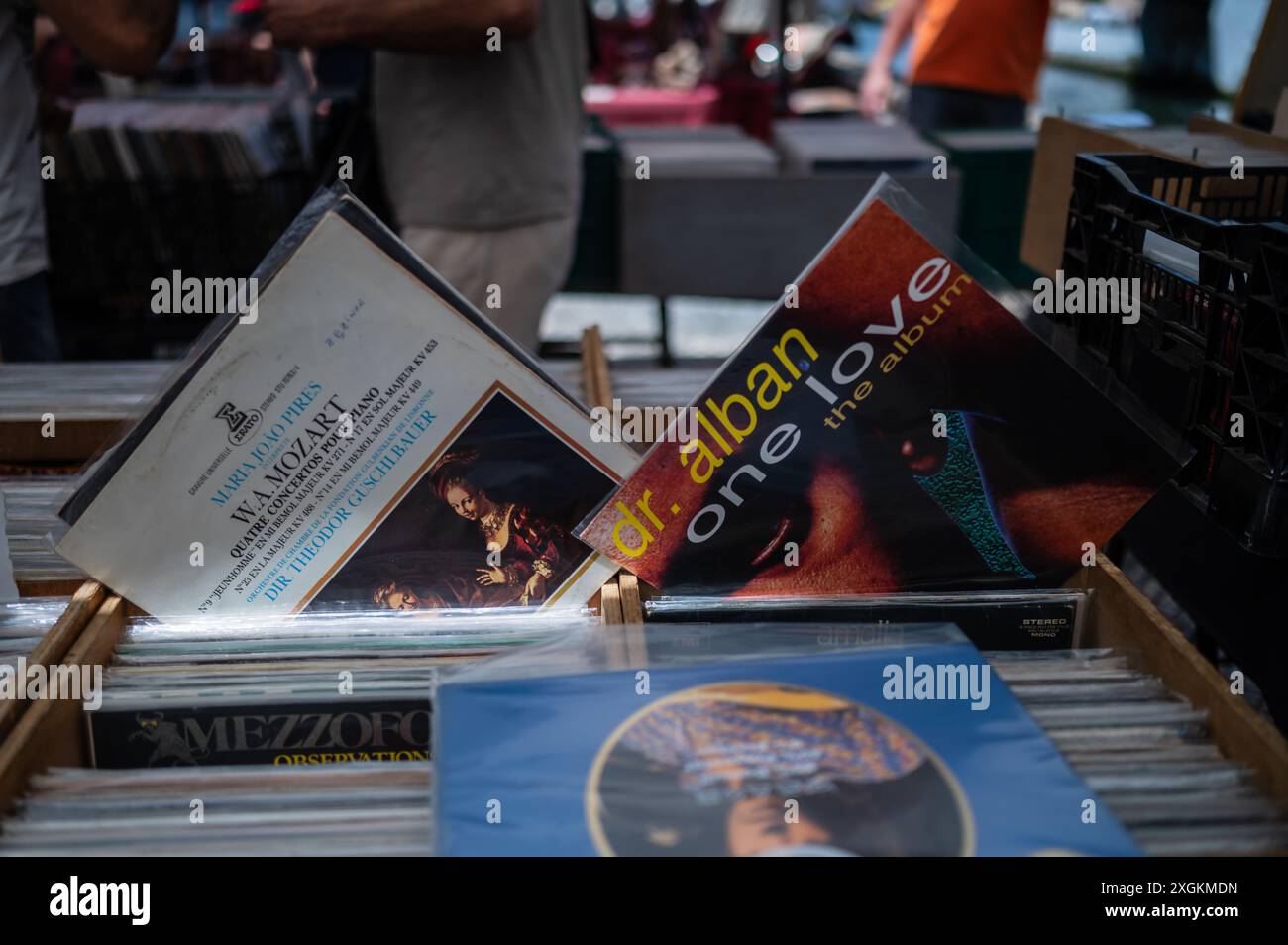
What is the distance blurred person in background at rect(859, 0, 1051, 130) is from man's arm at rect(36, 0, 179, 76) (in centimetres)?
274

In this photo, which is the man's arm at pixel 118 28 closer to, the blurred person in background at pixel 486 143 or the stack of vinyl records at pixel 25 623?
the blurred person in background at pixel 486 143

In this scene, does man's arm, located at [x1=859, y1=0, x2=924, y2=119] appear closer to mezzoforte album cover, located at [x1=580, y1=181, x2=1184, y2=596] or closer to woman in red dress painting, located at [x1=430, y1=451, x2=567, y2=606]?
mezzoforte album cover, located at [x1=580, y1=181, x2=1184, y2=596]

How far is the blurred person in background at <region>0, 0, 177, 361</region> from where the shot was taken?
1.90 meters

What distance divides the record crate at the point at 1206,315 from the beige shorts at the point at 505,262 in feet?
3.98

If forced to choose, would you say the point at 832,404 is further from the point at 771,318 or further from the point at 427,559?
the point at 427,559

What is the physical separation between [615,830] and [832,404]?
1.50ft

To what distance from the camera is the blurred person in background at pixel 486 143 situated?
6.93 feet

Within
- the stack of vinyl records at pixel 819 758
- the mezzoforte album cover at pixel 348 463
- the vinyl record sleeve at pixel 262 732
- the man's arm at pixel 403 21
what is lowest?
the vinyl record sleeve at pixel 262 732

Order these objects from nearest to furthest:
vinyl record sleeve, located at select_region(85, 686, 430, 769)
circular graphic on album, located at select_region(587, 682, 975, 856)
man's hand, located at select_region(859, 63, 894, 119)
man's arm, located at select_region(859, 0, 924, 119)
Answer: circular graphic on album, located at select_region(587, 682, 975, 856) < vinyl record sleeve, located at select_region(85, 686, 430, 769) < man's arm, located at select_region(859, 0, 924, 119) < man's hand, located at select_region(859, 63, 894, 119)

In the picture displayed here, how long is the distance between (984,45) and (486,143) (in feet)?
7.85

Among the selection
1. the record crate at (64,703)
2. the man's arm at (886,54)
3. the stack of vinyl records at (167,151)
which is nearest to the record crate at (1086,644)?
the record crate at (64,703)

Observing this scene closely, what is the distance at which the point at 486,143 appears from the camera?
85.4 inches

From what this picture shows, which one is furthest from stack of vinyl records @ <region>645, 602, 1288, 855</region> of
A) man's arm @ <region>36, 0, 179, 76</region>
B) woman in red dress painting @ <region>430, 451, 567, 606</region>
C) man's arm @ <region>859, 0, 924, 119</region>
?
man's arm @ <region>859, 0, 924, 119</region>

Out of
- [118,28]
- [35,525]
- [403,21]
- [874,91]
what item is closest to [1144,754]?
[35,525]
